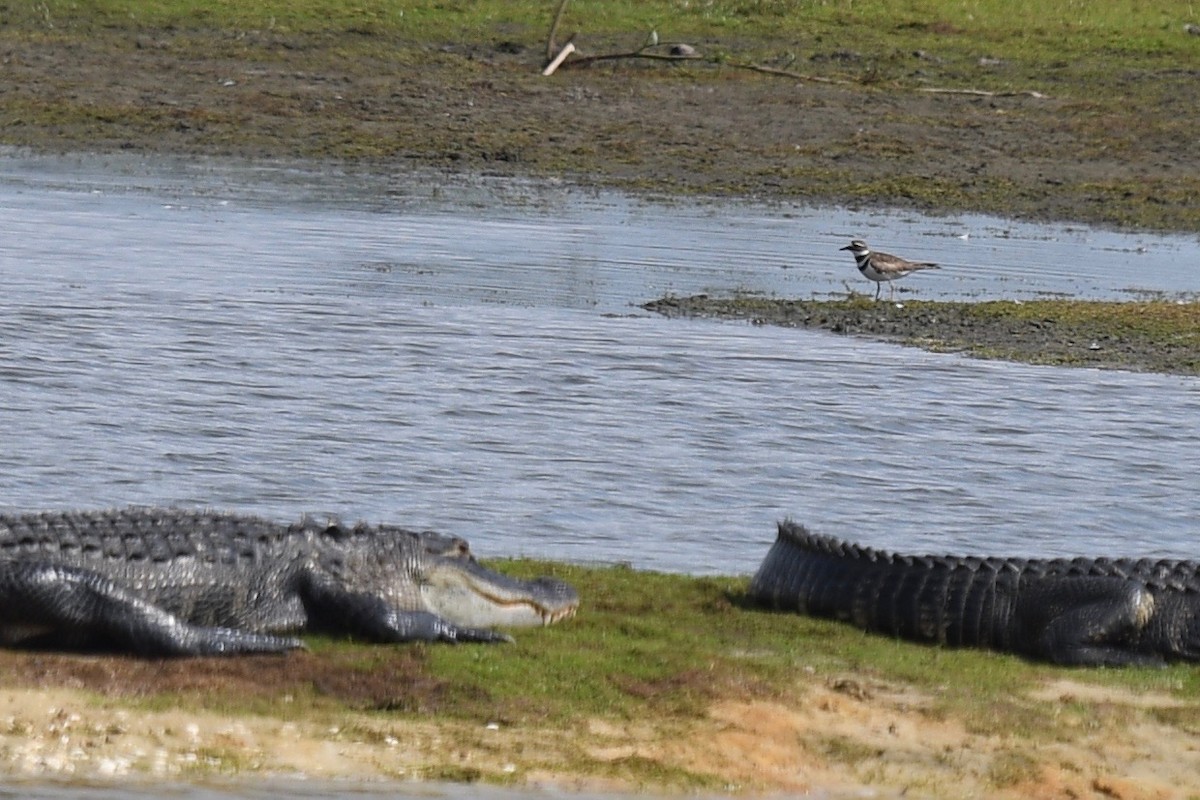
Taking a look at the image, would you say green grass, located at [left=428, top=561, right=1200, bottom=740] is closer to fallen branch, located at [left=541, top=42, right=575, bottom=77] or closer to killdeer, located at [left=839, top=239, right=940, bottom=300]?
killdeer, located at [left=839, top=239, right=940, bottom=300]

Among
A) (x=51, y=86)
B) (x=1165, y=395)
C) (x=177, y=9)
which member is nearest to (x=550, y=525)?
(x=1165, y=395)

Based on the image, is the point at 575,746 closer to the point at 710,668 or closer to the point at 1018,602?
the point at 710,668

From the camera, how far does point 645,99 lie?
872 inches

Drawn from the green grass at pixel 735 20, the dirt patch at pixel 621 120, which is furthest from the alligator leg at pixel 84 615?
the green grass at pixel 735 20

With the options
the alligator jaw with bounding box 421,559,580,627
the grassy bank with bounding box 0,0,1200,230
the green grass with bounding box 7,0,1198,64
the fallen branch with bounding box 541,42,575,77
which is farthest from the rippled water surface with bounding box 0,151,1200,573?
the green grass with bounding box 7,0,1198,64

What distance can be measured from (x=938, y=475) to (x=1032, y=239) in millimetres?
8602

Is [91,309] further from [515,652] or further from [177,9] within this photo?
[177,9]

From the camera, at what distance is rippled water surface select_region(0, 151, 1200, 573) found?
27.5ft

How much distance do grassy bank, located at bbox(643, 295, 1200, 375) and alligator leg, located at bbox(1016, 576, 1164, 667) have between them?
5707 millimetres

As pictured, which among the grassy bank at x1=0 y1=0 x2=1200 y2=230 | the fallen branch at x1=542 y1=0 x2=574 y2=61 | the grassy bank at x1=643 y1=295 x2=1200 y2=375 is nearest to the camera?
the grassy bank at x1=643 y1=295 x2=1200 y2=375

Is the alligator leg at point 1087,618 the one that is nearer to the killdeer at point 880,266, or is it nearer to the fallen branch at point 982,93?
the killdeer at point 880,266

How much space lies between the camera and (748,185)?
19562 mm

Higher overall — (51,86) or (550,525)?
Answer: (51,86)

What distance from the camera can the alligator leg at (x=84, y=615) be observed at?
5.36 meters
